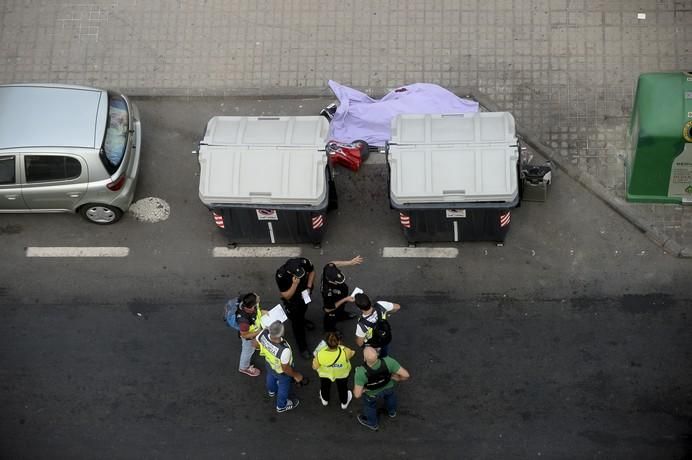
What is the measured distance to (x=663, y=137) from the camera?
38.6 ft

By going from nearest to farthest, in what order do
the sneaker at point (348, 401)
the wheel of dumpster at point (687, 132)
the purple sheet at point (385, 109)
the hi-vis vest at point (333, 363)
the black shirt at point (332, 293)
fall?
the hi-vis vest at point (333, 363), the black shirt at point (332, 293), the sneaker at point (348, 401), the wheel of dumpster at point (687, 132), the purple sheet at point (385, 109)

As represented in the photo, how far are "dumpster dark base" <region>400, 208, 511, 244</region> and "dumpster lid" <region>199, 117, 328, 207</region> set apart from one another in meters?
1.25

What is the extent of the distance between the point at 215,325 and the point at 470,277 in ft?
11.3

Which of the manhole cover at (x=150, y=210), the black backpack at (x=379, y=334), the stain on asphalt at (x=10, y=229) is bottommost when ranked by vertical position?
the black backpack at (x=379, y=334)

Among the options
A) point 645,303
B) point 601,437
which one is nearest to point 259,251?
point 601,437

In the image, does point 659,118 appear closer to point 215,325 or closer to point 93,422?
point 215,325

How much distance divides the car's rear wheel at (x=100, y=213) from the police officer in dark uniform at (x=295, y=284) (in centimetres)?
309

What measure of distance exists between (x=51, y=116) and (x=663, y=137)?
321 inches

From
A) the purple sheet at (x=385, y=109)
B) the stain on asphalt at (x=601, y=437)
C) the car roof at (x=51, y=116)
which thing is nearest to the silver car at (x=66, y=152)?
the car roof at (x=51, y=116)

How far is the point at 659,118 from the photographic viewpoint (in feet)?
38.5

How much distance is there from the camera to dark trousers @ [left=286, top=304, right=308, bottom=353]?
1131 cm

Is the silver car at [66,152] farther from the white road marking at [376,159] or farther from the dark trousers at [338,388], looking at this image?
the dark trousers at [338,388]

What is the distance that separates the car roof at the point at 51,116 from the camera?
12469 mm

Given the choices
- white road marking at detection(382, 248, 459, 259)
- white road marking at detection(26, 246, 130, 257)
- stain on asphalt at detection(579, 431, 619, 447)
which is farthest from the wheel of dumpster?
white road marking at detection(26, 246, 130, 257)
